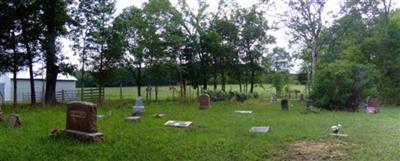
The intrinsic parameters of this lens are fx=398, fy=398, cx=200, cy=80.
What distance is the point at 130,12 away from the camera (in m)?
33.5

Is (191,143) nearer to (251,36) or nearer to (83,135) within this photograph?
(83,135)

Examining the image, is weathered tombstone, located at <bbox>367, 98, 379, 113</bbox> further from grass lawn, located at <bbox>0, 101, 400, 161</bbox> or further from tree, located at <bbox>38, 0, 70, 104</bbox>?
tree, located at <bbox>38, 0, 70, 104</bbox>

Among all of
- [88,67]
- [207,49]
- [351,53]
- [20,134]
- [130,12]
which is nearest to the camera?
[20,134]

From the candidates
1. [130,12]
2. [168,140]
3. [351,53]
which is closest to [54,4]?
[130,12]

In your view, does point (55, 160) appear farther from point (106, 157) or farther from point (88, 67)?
point (88, 67)

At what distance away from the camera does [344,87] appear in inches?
923

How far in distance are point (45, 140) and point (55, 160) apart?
6.93 feet

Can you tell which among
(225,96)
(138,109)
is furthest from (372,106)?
(225,96)

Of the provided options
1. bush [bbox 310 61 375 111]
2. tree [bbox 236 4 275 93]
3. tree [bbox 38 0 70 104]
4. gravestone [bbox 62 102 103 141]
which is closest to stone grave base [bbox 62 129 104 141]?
gravestone [bbox 62 102 103 141]

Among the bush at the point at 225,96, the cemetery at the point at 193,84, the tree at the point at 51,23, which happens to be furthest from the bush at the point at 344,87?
the tree at the point at 51,23

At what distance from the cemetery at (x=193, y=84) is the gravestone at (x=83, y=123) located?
0.03 meters

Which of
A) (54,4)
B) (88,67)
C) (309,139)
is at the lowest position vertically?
(309,139)

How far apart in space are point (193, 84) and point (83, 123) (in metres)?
30.5

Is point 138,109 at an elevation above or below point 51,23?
below
